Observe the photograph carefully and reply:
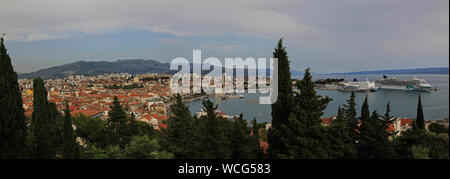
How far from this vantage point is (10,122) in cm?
444

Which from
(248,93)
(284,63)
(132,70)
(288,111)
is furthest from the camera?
(132,70)

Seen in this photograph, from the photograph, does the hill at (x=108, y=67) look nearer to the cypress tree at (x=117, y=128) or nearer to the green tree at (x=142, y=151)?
the cypress tree at (x=117, y=128)

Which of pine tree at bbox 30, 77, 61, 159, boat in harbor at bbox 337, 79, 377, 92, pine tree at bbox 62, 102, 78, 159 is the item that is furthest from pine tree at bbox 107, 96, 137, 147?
boat in harbor at bbox 337, 79, 377, 92

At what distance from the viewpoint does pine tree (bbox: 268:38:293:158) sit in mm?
4512

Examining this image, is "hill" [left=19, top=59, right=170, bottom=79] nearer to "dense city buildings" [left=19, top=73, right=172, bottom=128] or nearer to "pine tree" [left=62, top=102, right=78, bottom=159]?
"dense city buildings" [left=19, top=73, right=172, bottom=128]

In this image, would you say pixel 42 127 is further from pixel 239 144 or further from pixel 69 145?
pixel 239 144

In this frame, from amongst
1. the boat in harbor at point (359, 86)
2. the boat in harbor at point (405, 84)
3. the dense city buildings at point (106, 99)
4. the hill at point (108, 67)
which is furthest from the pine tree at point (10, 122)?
the hill at point (108, 67)

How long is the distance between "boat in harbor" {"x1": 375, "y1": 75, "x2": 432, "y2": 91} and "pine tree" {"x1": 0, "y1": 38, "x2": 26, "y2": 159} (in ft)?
115

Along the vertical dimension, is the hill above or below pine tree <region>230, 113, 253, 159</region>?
above

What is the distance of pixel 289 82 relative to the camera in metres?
4.83
